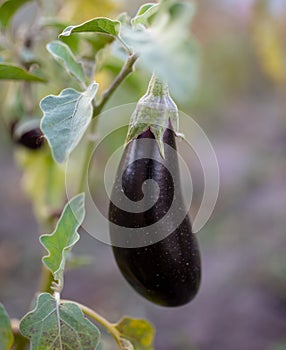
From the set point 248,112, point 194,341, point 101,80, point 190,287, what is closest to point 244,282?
point 194,341

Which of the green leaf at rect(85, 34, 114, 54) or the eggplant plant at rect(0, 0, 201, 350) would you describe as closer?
the eggplant plant at rect(0, 0, 201, 350)

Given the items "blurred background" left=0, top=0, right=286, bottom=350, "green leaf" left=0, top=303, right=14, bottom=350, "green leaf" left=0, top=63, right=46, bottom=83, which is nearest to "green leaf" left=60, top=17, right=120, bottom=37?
"green leaf" left=0, top=63, right=46, bottom=83

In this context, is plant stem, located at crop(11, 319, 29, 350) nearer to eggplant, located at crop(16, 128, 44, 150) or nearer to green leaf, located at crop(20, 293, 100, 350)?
green leaf, located at crop(20, 293, 100, 350)

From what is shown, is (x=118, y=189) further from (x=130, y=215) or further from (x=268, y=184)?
(x=268, y=184)

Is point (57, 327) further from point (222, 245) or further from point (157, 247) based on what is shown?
point (222, 245)

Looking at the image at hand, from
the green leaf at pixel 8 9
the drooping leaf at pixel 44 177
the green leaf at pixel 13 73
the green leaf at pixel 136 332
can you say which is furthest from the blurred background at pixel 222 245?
the green leaf at pixel 136 332

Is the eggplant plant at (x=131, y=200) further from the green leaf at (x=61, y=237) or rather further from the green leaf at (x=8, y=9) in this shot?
the green leaf at (x=8, y=9)

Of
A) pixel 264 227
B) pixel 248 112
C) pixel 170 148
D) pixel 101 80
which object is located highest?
pixel 170 148
